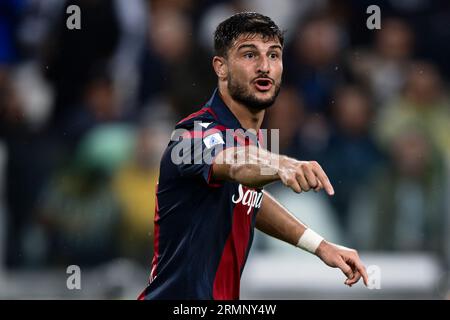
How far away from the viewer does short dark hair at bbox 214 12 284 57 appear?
5.36 m

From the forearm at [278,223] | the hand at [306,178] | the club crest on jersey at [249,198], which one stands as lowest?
the forearm at [278,223]

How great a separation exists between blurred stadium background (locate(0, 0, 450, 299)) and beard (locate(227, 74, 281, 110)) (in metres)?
3.68

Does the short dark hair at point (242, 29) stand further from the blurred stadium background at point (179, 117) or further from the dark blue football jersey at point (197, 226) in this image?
the blurred stadium background at point (179, 117)

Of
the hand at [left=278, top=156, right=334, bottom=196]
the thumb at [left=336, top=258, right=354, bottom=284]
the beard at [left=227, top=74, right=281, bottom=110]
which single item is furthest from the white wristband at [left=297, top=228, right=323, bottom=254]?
the hand at [left=278, top=156, right=334, bottom=196]

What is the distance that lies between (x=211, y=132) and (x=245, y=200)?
57cm

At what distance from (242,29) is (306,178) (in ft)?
5.07

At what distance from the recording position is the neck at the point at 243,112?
5375 mm

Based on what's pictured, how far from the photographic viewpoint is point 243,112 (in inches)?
212

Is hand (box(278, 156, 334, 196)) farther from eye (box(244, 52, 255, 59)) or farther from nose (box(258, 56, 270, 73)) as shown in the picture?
eye (box(244, 52, 255, 59))

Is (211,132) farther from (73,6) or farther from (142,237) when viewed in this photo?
(73,6)

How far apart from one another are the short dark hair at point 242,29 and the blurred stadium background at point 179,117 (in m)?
3.72

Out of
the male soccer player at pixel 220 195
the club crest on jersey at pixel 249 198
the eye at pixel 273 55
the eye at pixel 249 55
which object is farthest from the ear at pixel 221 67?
the club crest on jersey at pixel 249 198

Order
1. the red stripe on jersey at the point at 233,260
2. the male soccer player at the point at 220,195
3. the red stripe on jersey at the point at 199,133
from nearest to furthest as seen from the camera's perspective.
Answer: the red stripe on jersey at the point at 199,133 < the male soccer player at the point at 220,195 < the red stripe on jersey at the point at 233,260

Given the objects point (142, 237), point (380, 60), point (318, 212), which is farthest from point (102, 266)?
point (380, 60)
